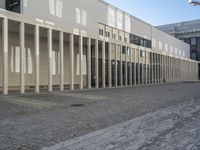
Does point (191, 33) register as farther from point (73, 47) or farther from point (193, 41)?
point (73, 47)

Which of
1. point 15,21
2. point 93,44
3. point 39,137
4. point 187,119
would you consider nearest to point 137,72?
point 93,44

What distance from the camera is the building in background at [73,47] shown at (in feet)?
70.2

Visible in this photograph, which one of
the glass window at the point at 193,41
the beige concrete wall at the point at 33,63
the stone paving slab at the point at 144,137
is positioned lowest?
the stone paving slab at the point at 144,137

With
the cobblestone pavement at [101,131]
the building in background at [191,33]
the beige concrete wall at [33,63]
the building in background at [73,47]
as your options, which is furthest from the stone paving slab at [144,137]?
the building in background at [191,33]

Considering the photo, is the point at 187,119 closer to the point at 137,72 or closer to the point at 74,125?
the point at 74,125

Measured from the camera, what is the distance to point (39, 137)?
6.61m

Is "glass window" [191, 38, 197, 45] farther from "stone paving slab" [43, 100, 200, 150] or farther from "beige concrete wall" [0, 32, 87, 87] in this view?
"stone paving slab" [43, 100, 200, 150]

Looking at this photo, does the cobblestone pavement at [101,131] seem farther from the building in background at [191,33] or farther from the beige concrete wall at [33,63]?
the building in background at [191,33]

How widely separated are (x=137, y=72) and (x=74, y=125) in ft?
102

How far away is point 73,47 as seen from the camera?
30109 mm

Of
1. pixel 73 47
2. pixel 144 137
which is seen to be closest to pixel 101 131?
pixel 144 137

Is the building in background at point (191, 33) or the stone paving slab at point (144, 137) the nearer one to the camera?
the stone paving slab at point (144, 137)

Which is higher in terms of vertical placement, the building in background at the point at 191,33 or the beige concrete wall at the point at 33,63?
the building in background at the point at 191,33

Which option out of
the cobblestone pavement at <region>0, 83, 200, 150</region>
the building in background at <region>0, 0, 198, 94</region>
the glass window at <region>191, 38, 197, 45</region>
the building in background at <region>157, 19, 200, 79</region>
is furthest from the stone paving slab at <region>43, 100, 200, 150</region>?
the glass window at <region>191, 38, 197, 45</region>
